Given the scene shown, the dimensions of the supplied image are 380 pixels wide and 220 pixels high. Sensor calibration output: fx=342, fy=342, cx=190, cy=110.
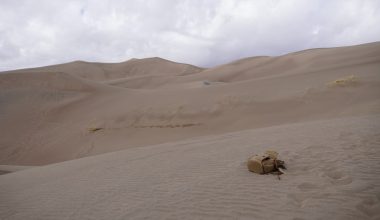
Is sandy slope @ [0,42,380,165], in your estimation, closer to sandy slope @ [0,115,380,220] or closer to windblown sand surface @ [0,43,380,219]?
windblown sand surface @ [0,43,380,219]

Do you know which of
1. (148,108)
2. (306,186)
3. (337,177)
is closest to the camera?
(306,186)

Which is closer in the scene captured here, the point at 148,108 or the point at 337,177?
the point at 337,177

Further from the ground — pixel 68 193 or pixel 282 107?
pixel 282 107

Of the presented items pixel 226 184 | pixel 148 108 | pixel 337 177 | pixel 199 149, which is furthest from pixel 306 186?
pixel 148 108

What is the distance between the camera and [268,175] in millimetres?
5059

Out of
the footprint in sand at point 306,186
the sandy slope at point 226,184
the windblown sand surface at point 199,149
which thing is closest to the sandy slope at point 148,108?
the windblown sand surface at point 199,149

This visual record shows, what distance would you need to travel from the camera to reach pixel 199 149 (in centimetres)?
816

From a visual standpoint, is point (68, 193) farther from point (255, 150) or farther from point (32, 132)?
point (32, 132)

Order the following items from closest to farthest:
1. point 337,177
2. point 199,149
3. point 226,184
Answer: point 337,177 → point 226,184 → point 199,149

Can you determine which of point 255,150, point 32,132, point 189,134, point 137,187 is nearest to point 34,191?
point 137,187

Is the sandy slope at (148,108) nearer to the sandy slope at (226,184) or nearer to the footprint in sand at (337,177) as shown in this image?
the sandy slope at (226,184)

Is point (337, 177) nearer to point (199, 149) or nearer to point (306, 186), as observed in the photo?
point (306, 186)

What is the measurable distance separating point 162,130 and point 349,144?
9.71m

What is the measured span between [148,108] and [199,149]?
9.68m
